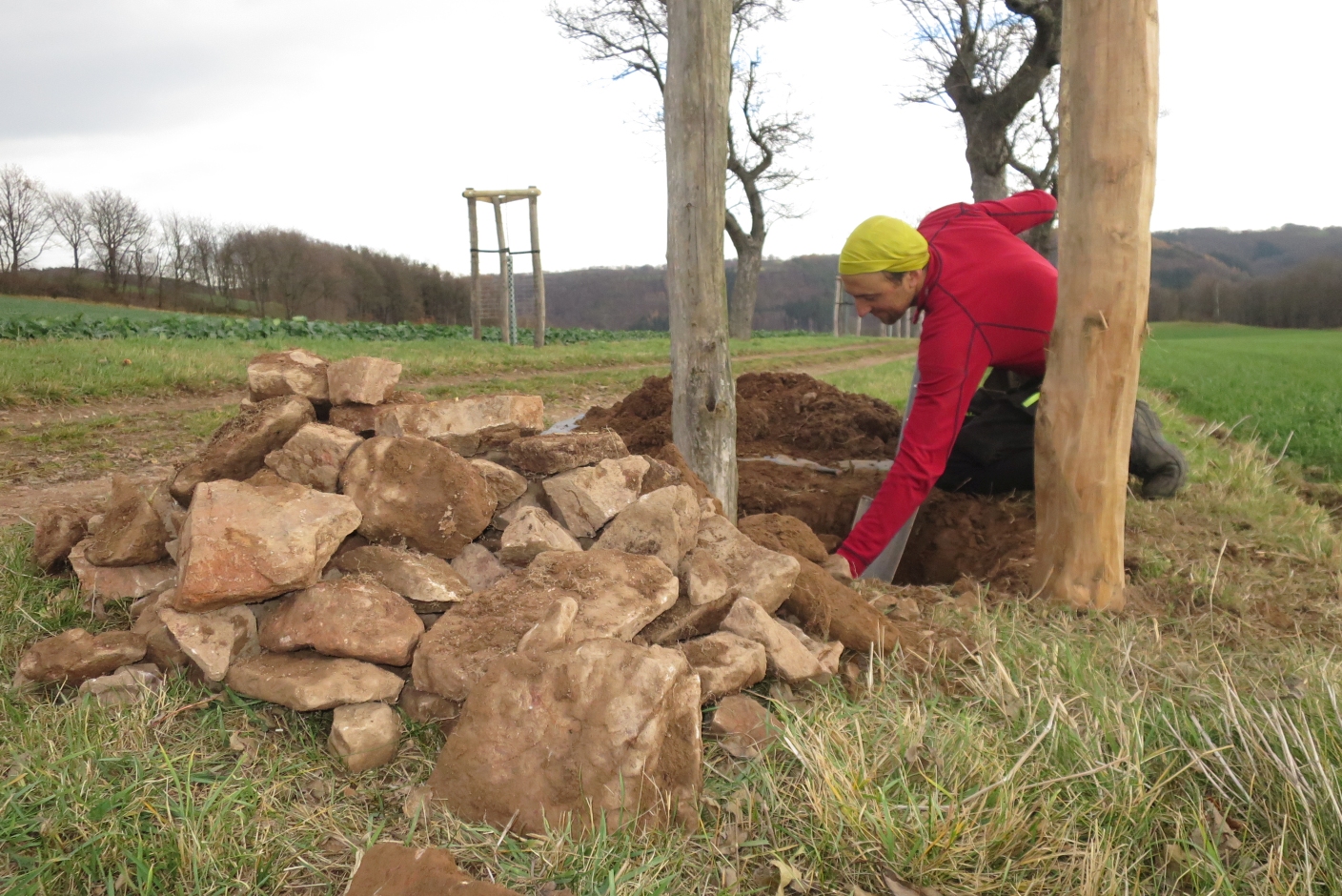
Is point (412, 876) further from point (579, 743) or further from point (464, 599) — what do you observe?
point (464, 599)

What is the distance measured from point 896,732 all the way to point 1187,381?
17.3 meters

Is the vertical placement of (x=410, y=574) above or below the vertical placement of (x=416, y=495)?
below

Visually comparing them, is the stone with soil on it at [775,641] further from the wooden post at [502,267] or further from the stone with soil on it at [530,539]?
the wooden post at [502,267]

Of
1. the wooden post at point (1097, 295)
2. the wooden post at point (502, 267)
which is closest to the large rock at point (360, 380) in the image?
the wooden post at point (1097, 295)

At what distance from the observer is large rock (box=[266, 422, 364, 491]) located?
2.54 metres

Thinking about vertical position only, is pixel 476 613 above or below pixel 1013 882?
above

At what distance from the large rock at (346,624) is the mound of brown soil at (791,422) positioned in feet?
8.66

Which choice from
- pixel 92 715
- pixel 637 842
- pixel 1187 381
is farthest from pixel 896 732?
pixel 1187 381

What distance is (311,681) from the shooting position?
1979mm

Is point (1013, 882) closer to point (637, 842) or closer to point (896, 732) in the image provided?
point (896, 732)

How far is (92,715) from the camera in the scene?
1.96m

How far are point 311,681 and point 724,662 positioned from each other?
102cm

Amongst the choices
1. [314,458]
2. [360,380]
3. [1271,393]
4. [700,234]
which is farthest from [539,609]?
[1271,393]

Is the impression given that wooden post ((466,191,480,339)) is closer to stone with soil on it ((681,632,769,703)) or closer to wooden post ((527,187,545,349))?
wooden post ((527,187,545,349))
